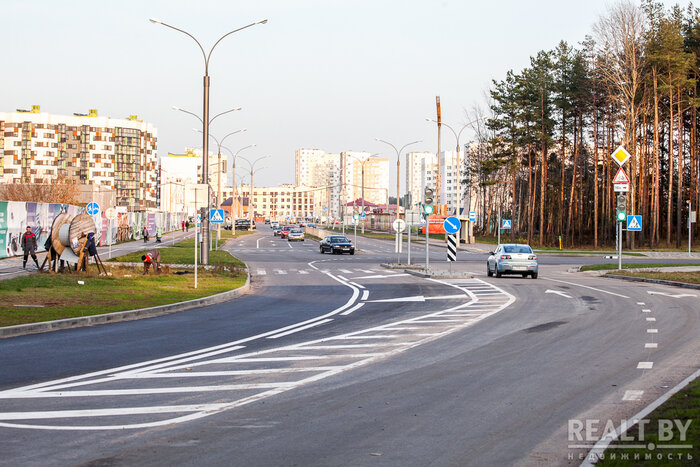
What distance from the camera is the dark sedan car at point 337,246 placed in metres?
58.5

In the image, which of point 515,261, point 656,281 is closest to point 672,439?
point 656,281

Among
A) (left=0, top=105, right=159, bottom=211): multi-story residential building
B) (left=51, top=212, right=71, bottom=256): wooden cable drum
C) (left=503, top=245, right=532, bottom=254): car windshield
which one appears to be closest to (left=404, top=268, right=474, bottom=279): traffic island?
(left=503, top=245, right=532, bottom=254): car windshield

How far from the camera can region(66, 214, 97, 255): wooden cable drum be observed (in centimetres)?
2780

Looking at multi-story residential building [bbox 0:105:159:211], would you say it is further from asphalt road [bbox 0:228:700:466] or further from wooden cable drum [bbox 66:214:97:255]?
asphalt road [bbox 0:228:700:466]

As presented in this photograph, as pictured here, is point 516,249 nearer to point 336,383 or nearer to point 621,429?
point 336,383

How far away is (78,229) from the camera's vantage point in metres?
28.0

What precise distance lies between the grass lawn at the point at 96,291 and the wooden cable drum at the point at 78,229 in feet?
3.95

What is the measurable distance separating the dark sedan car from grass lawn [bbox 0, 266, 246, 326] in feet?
88.0

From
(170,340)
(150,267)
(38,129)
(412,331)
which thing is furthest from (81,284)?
(38,129)

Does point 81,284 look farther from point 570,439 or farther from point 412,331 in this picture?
point 570,439

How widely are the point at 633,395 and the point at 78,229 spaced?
23114 millimetres

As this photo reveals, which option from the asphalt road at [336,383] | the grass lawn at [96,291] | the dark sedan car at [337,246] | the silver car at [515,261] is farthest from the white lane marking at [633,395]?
the dark sedan car at [337,246]

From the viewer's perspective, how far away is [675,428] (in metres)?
6.85

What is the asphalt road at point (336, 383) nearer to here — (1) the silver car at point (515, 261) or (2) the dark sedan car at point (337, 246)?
(1) the silver car at point (515, 261)
